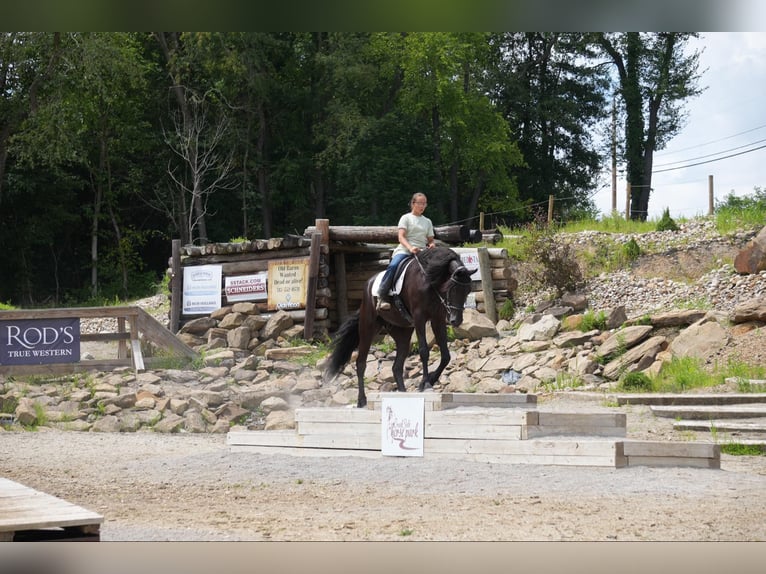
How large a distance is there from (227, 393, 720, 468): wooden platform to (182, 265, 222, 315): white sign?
7.73 metres

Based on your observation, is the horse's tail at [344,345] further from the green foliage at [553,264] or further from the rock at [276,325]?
the green foliage at [553,264]

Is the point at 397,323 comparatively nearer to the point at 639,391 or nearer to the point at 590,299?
the point at 639,391

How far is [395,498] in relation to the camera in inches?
230

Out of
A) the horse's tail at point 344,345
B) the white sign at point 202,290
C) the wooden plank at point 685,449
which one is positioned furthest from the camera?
the white sign at point 202,290

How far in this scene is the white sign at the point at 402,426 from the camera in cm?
679

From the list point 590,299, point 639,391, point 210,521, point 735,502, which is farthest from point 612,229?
point 210,521

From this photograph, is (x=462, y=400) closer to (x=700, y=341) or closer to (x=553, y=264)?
(x=700, y=341)

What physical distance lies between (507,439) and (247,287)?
339 inches

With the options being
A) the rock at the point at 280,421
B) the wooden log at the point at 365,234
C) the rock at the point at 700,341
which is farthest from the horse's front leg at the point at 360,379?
the wooden log at the point at 365,234

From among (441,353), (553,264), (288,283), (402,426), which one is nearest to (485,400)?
(441,353)

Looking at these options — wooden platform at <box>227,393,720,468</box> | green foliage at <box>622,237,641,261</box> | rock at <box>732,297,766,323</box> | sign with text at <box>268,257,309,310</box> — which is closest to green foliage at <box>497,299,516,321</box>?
green foliage at <box>622,237,641,261</box>

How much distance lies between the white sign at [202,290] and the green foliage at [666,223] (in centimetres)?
733

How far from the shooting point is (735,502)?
18.1ft
